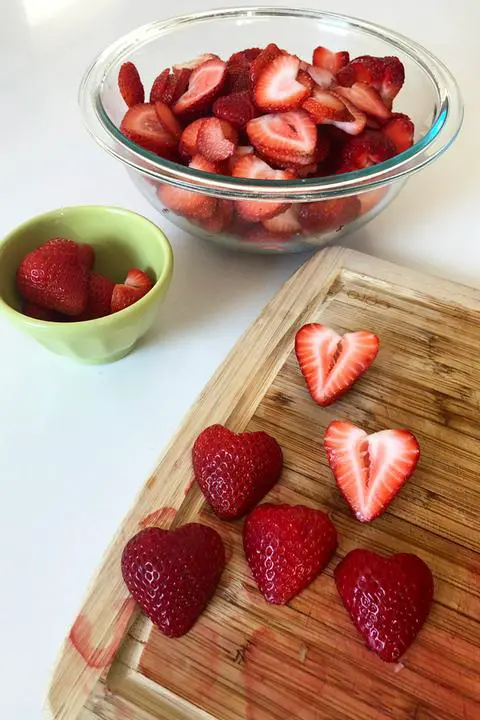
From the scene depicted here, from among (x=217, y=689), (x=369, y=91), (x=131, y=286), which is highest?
(x=369, y=91)

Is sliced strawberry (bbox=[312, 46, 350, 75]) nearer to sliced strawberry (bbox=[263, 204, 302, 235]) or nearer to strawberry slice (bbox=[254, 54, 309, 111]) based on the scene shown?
strawberry slice (bbox=[254, 54, 309, 111])

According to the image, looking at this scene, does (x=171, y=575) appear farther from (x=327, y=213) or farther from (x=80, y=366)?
(x=327, y=213)

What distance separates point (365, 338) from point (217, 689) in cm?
42

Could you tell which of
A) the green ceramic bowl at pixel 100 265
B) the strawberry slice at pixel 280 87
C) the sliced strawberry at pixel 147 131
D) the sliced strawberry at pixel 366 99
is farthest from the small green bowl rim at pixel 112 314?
the sliced strawberry at pixel 366 99

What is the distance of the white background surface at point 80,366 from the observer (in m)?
0.69

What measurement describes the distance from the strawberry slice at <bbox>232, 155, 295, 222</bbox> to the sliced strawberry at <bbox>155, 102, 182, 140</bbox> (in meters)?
0.12

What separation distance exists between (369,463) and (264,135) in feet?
1.46

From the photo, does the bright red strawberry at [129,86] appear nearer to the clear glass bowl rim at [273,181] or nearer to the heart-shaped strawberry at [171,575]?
the clear glass bowl rim at [273,181]

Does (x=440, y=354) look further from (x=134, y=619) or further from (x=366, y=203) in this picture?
(x=134, y=619)

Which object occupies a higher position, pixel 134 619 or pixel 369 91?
pixel 369 91

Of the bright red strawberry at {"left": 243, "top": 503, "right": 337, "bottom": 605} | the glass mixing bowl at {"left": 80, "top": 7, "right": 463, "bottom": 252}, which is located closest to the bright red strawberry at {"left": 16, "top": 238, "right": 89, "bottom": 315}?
the glass mixing bowl at {"left": 80, "top": 7, "right": 463, "bottom": 252}

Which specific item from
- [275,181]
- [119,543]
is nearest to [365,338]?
[275,181]

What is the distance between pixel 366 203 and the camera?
915mm

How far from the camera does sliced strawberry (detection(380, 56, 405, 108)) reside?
3.26 feet
